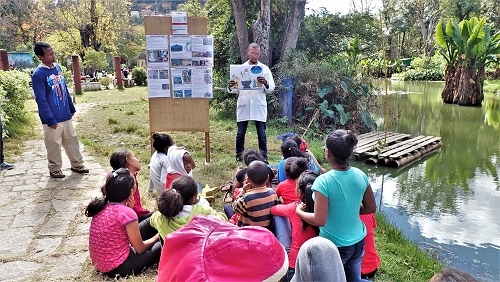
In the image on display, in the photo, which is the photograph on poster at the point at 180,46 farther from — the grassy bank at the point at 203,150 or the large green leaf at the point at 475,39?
the large green leaf at the point at 475,39

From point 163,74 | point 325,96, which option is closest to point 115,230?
point 163,74

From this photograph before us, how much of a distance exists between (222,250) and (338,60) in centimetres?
869

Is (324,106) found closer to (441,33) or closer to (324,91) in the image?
(324,91)

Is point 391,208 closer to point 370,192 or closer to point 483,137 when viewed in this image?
point 370,192

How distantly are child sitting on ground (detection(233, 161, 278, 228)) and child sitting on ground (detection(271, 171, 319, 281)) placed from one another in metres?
0.08

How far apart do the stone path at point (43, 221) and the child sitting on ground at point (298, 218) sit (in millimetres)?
1585

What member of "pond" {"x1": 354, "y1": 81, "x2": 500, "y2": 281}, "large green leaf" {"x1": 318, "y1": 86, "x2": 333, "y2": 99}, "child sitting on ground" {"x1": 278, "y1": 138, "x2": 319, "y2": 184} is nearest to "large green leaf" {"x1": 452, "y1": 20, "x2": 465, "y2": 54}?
"pond" {"x1": 354, "y1": 81, "x2": 500, "y2": 281}

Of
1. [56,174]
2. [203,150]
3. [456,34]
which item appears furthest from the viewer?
[456,34]

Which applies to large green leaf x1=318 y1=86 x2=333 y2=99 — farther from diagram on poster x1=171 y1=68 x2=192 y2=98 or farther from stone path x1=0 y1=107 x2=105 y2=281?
stone path x1=0 y1=107 x2=105 y2=281

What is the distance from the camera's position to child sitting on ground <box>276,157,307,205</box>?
A: 3.18 m

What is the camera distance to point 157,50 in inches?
211

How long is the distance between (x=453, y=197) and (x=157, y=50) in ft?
15.3

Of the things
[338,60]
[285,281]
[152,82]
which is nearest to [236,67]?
[152,82]

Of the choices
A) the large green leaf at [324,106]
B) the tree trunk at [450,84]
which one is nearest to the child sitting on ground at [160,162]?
the large green leaf at [324,106]
